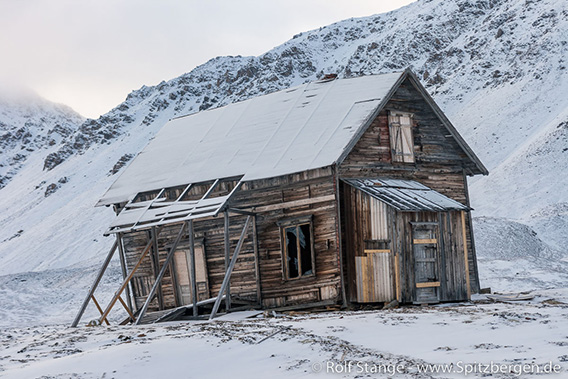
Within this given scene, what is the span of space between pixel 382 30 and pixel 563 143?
97904 millimetres

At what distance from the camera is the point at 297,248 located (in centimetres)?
2191

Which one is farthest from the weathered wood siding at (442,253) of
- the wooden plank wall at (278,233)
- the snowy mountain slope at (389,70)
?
the snowy mountain slope at (389,70)

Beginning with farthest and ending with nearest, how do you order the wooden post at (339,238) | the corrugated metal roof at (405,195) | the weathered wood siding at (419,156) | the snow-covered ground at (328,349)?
1. the weathered wood siding at (419,156)
2. the wooden post at (339,238)
3. the corrugated metal roof at (405,195)
4. the snow-covered ground at (328,349)

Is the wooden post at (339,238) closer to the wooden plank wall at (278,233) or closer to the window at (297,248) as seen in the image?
the wooden plank wall at (278,233)

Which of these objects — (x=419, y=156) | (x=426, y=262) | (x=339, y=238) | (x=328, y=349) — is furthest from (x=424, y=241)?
(x=328, y=349)

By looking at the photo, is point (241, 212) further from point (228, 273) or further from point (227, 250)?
point (228, 273)

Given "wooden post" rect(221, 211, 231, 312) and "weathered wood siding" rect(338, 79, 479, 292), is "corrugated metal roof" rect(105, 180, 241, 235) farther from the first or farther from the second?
"weathered wood siding" rect(338, 79, 479, 292)

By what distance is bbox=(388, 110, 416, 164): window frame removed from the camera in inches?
901

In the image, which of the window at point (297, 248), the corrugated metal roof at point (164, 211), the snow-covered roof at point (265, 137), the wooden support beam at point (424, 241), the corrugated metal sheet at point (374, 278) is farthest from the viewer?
the snow-covered roof at point (265, 137)

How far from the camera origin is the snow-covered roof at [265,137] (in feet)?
72.2

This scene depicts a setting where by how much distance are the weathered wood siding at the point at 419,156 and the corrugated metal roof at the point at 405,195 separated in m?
0.42

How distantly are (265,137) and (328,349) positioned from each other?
1304cm

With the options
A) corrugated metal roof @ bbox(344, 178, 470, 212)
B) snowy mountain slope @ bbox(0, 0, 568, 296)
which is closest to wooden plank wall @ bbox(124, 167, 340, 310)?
corrugated metal roof @ bbox(344, 178, 470, 212)

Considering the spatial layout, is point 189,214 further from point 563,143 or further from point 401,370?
point 563,143
